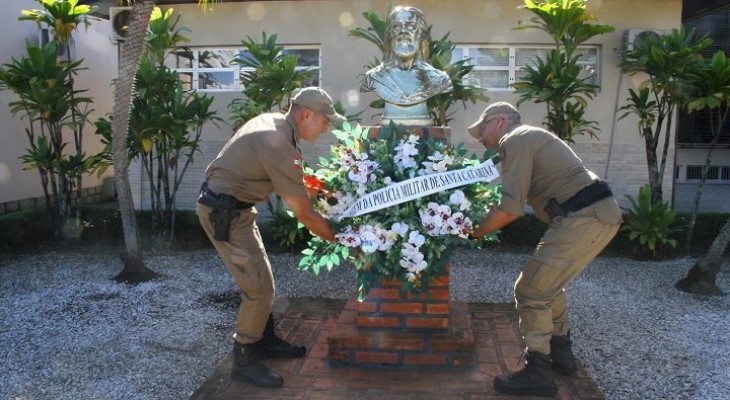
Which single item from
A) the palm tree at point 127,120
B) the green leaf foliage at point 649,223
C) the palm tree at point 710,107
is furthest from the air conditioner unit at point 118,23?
the palm tree at point 710,107

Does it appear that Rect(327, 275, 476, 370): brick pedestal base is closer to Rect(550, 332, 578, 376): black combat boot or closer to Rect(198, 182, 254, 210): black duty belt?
Rect(550, 332, 578, 376): black combat boot

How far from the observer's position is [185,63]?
9.53m

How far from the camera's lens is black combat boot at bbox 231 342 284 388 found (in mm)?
3488

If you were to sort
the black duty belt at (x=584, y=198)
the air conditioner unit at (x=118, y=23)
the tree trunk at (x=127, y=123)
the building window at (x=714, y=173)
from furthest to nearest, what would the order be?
the building window at (x=714, y=173)
the air conditioner unit at (x=118, y=23)
the tree trunk at (x=127, y=123)
the black duty belt at (x=584, y=198)

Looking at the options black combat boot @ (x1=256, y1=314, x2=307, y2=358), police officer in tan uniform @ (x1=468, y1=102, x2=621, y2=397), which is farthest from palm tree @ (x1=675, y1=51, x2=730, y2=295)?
black combat boot @ (x1=256, y1=314, x2=307, y2=358)

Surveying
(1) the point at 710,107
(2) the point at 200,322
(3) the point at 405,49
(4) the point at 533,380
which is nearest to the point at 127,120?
(2) the point at 200,322

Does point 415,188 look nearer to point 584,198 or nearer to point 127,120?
point 584,198

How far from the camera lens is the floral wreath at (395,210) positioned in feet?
11.4

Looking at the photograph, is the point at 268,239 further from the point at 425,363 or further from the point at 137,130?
the point at 425,363

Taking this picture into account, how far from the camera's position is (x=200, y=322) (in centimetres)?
507

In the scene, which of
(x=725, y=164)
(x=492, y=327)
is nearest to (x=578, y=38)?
(x=492, y=327)

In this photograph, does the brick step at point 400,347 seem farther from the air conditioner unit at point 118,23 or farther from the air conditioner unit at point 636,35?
the air conditioner unit at point 118,23

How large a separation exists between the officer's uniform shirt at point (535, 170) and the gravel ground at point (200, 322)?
4.37ft

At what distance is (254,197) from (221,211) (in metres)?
0.23
